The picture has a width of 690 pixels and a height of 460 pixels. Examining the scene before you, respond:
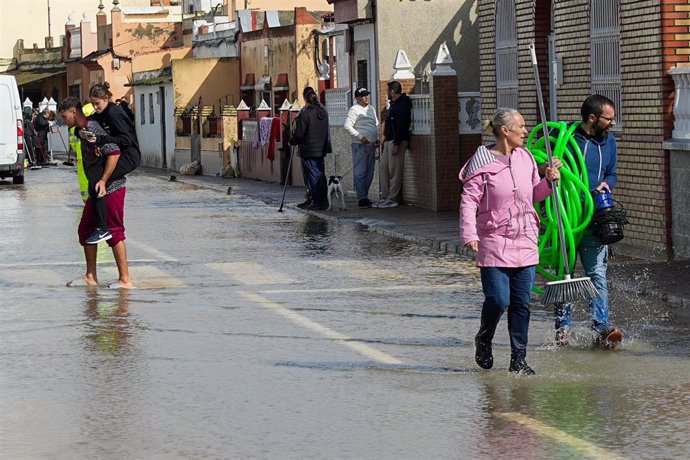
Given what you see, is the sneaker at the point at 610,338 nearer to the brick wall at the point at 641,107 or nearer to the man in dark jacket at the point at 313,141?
the brick wall at the point at 641,107

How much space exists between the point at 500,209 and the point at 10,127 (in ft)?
88.7

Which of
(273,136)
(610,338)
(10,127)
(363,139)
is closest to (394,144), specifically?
(363,139)

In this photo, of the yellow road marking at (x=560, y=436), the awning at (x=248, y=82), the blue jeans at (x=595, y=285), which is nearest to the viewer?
the yellow road marking at (x=560, y=436)

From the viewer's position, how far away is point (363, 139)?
2544 centimetres

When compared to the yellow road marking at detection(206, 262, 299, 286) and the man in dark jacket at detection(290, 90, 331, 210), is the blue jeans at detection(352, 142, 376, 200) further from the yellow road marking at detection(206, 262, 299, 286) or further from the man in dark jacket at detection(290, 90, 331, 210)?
the yellow road marking at detection(206, 262, 299, 286)

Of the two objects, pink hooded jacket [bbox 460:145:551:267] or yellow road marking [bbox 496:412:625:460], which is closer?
yellow road marking [bbox 496:412:625:460]

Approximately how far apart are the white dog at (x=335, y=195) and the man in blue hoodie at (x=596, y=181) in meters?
13.7

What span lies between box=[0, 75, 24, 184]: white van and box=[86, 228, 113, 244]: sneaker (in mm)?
20744

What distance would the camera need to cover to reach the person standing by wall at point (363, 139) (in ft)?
83.5

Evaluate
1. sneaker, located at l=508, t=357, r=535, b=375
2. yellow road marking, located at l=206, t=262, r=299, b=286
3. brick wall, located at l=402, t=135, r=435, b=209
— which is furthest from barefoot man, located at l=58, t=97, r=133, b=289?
brick wall, located at l=402, t=135, r=435, b=209

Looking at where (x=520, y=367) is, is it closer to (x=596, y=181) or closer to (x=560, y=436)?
(x=560, y=436)

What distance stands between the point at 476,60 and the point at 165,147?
2392 cm

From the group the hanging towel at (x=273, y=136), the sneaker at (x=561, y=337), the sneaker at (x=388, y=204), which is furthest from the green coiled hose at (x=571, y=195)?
the hanging towel at (x=273, y=136)

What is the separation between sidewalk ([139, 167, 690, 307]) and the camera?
14.0 metres
